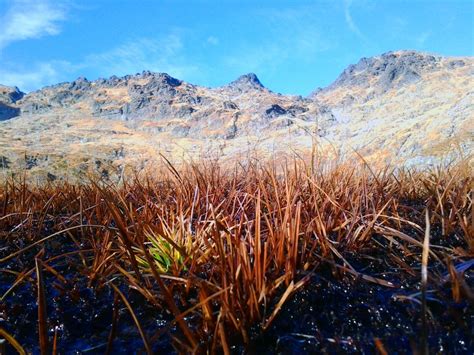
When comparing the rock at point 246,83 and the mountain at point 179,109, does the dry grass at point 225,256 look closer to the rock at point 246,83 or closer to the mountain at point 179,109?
the mountain at point 179,109

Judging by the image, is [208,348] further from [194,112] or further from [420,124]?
[194,112]

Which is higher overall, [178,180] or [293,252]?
[178,180]

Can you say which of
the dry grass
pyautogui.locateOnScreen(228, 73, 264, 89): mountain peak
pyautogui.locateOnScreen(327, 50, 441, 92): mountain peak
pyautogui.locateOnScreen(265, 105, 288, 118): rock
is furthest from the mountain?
the dry grass

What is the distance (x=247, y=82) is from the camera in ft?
442

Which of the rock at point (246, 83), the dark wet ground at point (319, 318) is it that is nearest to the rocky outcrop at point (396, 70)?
the rock at point (246, 83)

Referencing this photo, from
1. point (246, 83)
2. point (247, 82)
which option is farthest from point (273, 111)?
point (247, 82)

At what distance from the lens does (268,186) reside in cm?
229

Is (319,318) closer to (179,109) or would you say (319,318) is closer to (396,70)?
(179,109)

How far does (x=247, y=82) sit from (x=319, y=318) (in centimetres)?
14007

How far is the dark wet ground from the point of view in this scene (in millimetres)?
850

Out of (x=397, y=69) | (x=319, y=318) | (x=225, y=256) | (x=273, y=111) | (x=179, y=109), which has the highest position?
(x=397, y=69)

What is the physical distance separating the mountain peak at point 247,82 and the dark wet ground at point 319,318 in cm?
13512

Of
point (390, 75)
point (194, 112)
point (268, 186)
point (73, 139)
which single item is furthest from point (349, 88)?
point (268, 186)

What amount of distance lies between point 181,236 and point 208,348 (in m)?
0.70
